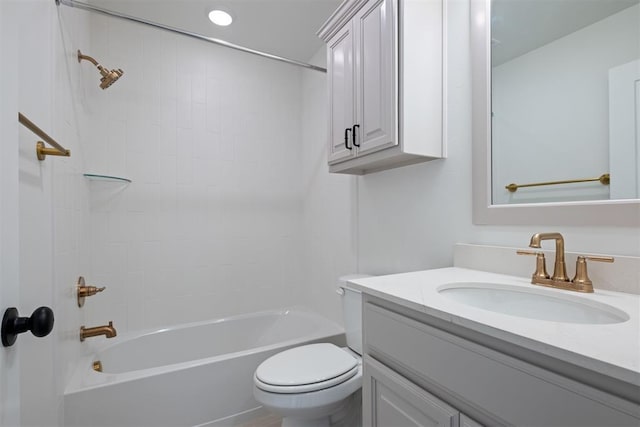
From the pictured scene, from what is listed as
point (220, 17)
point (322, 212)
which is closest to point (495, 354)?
point (322, 212)

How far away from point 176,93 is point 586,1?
7.40 ft

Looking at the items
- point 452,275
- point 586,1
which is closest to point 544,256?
point 452,275

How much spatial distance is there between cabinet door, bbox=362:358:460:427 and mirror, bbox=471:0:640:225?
692 mm

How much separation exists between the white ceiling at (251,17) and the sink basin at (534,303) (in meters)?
1.80

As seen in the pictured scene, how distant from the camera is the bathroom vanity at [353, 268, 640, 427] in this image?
0.46 meters

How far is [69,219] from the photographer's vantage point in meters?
1.38

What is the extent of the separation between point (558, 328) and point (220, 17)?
233cm

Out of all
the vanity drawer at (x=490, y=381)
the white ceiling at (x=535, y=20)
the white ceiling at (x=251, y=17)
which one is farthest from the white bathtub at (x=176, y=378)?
the white ceiling at (x=251, y=17)

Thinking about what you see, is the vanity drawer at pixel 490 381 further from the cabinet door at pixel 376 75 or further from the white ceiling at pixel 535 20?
the white ceiling at pixel 535 20

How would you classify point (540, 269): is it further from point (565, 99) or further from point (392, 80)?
point (392, 80)

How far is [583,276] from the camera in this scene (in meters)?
0.82

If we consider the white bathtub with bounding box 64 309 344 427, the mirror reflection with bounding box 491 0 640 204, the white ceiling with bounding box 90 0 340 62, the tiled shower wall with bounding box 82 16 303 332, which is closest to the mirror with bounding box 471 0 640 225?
the mirror reflection with bounding box 491 0 640 204

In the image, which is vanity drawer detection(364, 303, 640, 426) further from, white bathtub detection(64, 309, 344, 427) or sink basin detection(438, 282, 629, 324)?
white bathtub detection(64, 309, 344, 427)

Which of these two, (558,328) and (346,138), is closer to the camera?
(558,328)
